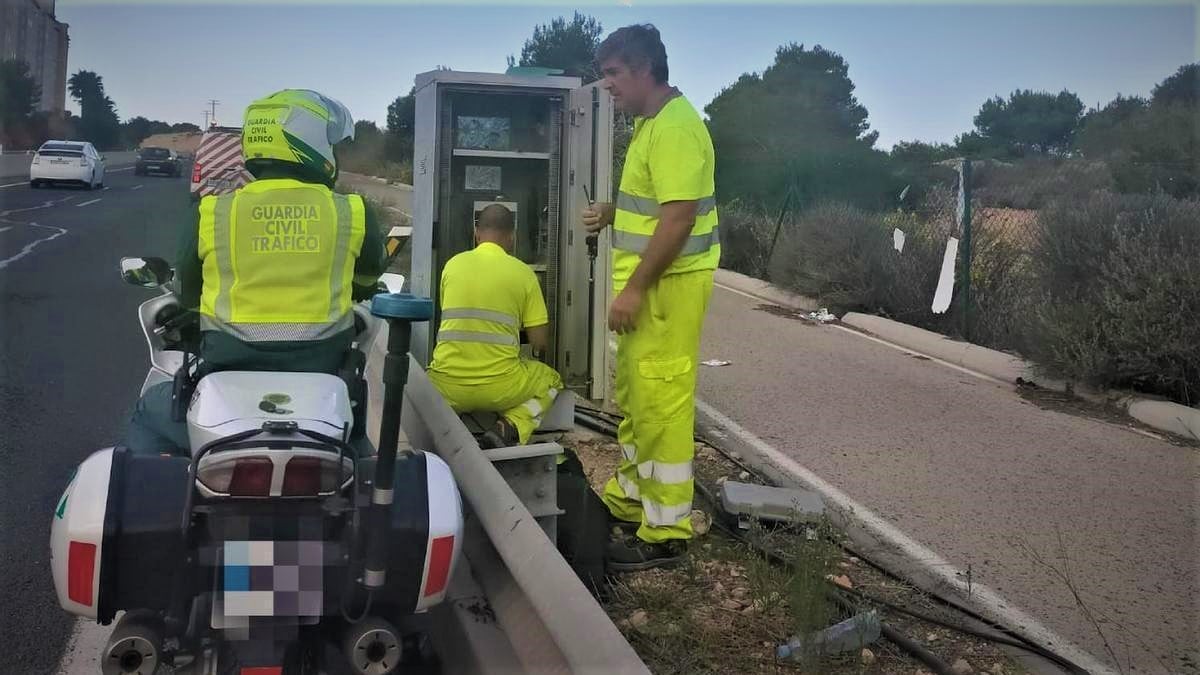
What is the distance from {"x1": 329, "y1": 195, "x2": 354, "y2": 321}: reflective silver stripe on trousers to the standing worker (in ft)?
4.51

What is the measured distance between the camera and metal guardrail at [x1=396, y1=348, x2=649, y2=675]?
2387 millimetres

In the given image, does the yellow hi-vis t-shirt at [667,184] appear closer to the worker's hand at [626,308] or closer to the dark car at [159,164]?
the worker's hand at [626,308]

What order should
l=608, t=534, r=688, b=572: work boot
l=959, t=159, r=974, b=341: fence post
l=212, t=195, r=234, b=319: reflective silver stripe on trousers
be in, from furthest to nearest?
l=959, t=159, r=974, b=341: fence post → l=608, t=534, r=688, b=572: work boot → l=212, t=195, r=234, b=319: reflective silver stripe on trousers

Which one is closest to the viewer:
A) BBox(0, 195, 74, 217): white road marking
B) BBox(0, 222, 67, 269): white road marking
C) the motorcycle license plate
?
the motorcycle license plate

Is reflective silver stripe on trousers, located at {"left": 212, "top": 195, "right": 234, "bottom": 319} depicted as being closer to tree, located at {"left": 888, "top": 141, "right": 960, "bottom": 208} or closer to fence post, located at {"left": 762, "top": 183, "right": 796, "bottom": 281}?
fence post, located at {"left": 762, "top": 183, "right": 796, "bottom": 281}

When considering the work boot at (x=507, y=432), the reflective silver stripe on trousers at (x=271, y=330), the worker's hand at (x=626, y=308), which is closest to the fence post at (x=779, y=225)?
the work boot at (x=507, y=432)

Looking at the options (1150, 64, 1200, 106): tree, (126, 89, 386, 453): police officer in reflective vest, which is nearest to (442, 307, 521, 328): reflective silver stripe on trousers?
(126, 89, 386, 453): police officer in reflective vest

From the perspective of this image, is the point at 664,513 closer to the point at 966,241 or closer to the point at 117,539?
the point at 117,539

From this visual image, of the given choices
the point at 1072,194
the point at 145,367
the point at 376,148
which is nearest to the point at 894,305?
the point at 1072,194

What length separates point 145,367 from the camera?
8828mm

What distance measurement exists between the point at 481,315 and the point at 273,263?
7.63ft

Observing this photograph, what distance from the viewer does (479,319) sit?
5445mm

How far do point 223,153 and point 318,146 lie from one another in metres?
22.6

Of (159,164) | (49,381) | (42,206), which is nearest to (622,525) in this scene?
(49,381)
